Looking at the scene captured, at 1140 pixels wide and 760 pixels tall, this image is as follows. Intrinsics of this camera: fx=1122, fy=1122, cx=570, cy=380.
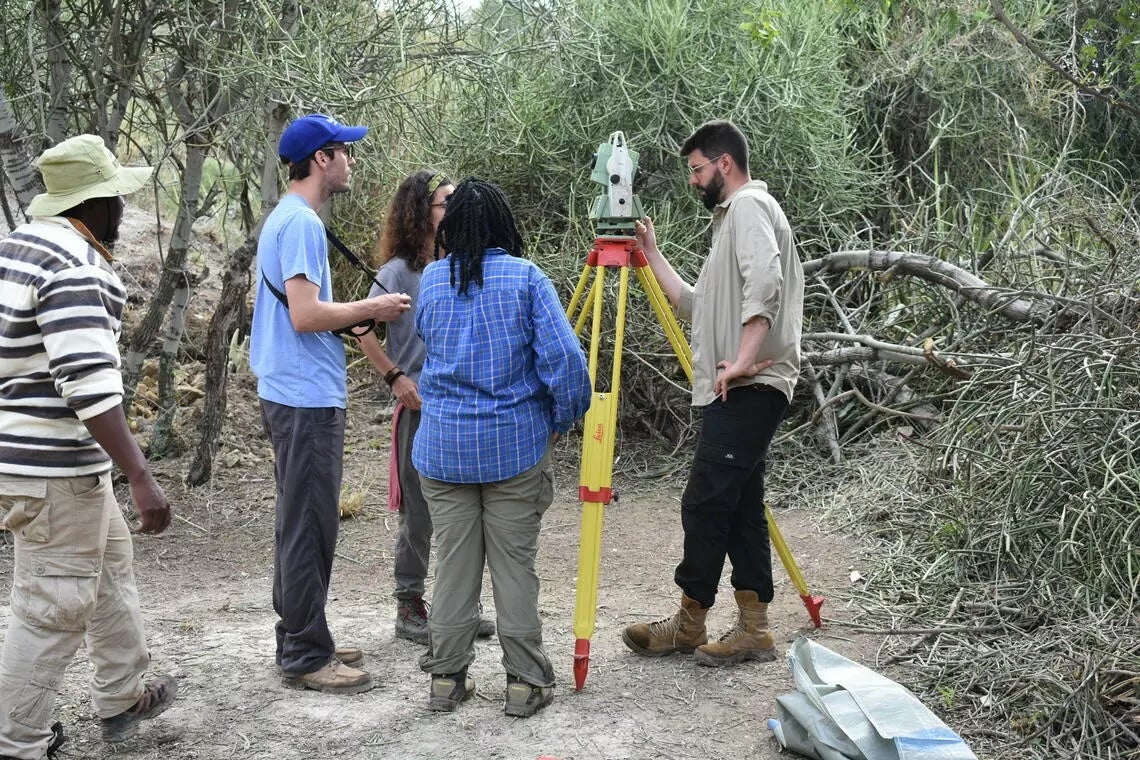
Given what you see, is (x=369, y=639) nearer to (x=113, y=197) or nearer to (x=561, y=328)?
(x=561, y=328)

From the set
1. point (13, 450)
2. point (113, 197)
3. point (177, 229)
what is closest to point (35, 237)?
point (113, 197)

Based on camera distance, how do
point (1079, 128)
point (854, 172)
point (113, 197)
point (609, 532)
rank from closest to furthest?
1. point (113, 197)
2. point (609, 532)
3. point (854, 172)
4. point (1079, 128)

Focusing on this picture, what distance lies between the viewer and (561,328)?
357 cm

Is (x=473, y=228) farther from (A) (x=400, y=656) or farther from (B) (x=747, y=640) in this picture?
(B) (x=747, y=640)

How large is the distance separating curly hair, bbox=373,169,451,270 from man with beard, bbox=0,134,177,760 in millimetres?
1215

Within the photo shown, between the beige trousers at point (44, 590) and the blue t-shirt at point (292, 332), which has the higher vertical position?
the blue t-shirt at point (292, 332)

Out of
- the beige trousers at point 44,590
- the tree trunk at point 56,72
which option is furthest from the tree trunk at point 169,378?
the beige trousers at point 44,590

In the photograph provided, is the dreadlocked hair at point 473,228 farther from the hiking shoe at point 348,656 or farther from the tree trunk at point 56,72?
the tree trunk at point 56,72

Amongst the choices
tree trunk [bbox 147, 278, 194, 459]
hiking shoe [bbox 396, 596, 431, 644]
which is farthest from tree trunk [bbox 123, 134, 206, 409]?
hiking shoe [bbox 396, 596, 431, 644]

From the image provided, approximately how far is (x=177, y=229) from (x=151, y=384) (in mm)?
1643

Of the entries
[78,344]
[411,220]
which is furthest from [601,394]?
[78,344]

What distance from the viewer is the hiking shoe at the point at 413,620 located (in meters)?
4.42

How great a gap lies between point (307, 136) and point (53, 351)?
1.14m

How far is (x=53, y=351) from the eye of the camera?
10.0ft
